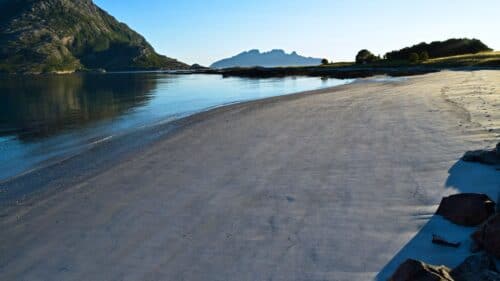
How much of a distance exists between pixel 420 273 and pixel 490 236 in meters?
1.52

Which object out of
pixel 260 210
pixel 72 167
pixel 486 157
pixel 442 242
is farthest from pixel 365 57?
pixel 442 242

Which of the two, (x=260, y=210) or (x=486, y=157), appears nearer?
(x=260, y=210)

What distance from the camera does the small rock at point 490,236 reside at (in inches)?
222

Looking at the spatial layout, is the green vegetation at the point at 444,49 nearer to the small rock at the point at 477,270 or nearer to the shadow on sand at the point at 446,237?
the shadow on sand at the point at 446,237

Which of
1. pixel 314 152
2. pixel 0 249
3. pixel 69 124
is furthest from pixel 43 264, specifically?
pixel 69 124

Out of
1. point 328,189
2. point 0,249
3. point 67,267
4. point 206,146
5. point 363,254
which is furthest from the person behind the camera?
point 206,146

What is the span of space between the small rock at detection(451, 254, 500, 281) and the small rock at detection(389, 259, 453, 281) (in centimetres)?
17

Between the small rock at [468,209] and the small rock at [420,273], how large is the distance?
2.17 meters

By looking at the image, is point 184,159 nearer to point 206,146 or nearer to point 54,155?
point 206,146

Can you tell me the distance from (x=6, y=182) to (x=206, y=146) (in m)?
7.87

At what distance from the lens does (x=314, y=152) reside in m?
14.5

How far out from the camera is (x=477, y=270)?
5.34 meters

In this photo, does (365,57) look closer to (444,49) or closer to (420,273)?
(444,49)

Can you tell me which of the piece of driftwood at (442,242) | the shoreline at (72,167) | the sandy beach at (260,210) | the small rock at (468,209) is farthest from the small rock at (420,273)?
the shoreline at (72,167)
